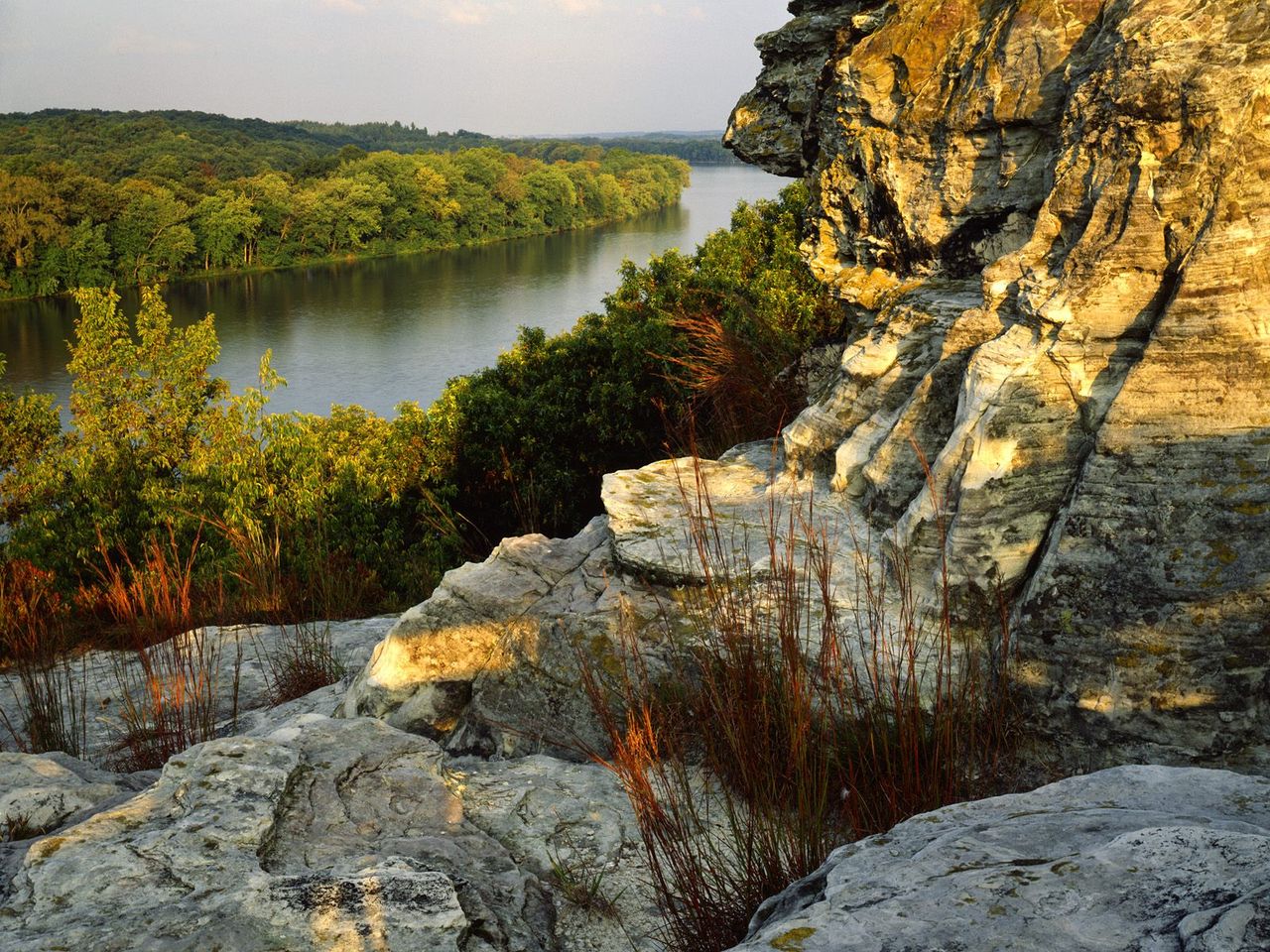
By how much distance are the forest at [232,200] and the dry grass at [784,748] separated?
59752 mm

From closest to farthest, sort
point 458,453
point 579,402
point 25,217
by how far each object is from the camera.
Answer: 1. point 579,402
2. point 458,453
3. point 25,217

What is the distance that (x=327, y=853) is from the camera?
3.28 m

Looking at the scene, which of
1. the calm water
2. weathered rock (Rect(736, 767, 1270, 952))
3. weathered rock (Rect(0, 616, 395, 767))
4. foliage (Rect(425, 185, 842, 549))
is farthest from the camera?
the calm water

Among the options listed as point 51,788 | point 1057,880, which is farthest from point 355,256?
point 1057,880

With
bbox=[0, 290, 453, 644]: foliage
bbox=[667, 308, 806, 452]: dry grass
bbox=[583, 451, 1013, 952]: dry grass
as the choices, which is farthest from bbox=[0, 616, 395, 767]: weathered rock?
bbox=[667, 308, 806, 452]: dry grass

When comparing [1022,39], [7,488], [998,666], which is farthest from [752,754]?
[7,488]

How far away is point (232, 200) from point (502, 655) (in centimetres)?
7102

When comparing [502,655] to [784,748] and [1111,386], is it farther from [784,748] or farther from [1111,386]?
[1111,386]

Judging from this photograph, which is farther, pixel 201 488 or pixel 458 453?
pixel 201 488

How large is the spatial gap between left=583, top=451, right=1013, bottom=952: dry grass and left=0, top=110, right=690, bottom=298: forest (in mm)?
59752

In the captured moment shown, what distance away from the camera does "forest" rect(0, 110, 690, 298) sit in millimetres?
56188

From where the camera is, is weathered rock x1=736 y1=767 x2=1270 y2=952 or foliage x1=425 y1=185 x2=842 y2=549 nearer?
weathered rock x1=736 y1=767 x2=1270 y2=952

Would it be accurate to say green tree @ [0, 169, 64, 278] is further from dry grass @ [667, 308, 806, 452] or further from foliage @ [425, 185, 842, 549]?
dry grass @ [667, 308, 806, 452]

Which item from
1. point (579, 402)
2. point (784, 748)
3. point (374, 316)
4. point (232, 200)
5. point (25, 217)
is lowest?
point (374, 316)
